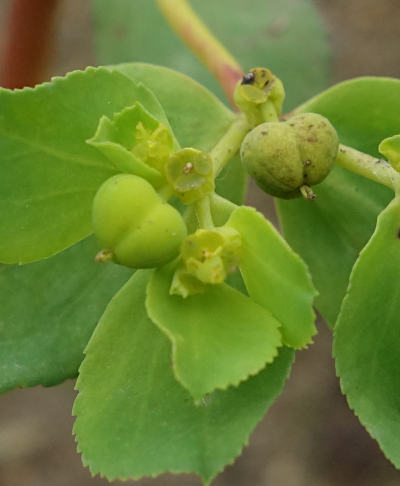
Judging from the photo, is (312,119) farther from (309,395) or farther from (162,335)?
(309,395)

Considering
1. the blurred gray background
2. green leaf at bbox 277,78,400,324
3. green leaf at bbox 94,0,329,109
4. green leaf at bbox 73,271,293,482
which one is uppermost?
green leaf at bbox 277,78,400,324

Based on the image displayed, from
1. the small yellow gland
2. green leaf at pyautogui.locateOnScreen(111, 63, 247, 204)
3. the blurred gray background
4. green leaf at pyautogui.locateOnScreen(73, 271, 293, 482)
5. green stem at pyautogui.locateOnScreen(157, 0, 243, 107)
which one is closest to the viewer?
green leaf at pyautogui.locateOnScreen(73, 271, 293, 482)

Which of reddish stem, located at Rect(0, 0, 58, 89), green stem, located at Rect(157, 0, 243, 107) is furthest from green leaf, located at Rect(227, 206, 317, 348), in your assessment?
reddish stem, located at Rect(0, 0, 58, 89)

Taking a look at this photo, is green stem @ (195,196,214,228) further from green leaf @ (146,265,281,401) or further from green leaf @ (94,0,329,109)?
green leaf @ (94,0,329,109)

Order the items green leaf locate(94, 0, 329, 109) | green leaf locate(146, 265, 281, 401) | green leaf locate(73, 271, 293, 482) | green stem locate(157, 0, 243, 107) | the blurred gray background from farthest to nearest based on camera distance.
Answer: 1. the blurred gray background
2. green leaf locate(94, 0, 329, 109)
3. green stem locate(157, 0, 243, 107)
4. green leaf locate(73, 271, 293, 482)
5. green leaf locate(146, 265, 281, 401)

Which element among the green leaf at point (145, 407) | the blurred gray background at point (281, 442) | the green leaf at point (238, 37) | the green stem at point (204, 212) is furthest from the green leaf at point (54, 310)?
the blurred gray background at point (281, 442)

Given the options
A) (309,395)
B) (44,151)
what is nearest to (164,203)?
(44,151)
